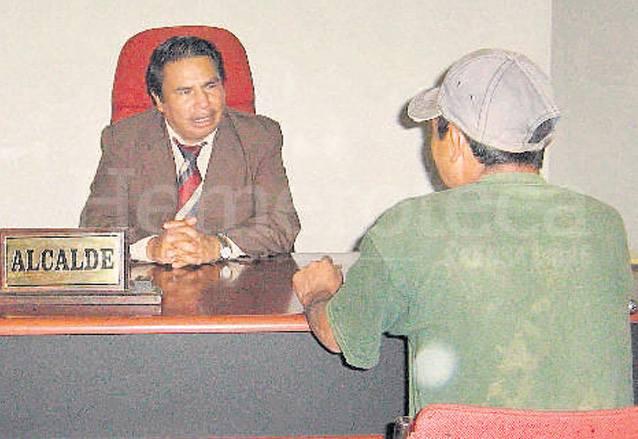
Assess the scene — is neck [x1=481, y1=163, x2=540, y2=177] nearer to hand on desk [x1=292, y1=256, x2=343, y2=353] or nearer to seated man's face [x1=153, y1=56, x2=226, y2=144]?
hand on desk [x1=292, y1=256, x2=343, y2=353]

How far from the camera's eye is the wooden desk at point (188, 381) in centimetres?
148

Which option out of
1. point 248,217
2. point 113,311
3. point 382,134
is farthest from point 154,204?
point 113,311

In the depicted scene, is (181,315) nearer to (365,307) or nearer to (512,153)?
(365,307)

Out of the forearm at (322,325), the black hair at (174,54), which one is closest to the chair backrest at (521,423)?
the forearm at (322,325)

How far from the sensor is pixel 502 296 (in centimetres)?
108

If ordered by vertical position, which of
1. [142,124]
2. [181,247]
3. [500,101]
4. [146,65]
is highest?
[146,65]

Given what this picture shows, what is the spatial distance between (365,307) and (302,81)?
7.70 feet

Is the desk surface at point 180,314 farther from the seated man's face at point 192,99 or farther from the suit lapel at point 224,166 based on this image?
the seated man's face at point 192,99

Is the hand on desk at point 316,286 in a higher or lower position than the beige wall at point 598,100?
lower

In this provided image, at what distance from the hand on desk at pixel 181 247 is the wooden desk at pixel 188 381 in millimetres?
686

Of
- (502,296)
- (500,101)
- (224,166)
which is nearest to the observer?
(502,296)

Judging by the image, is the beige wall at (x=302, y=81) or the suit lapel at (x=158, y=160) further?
the beige wall at (x=302, y=81)

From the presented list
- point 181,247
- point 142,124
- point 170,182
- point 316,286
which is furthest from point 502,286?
point 142,124

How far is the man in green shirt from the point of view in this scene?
108 centimetres
